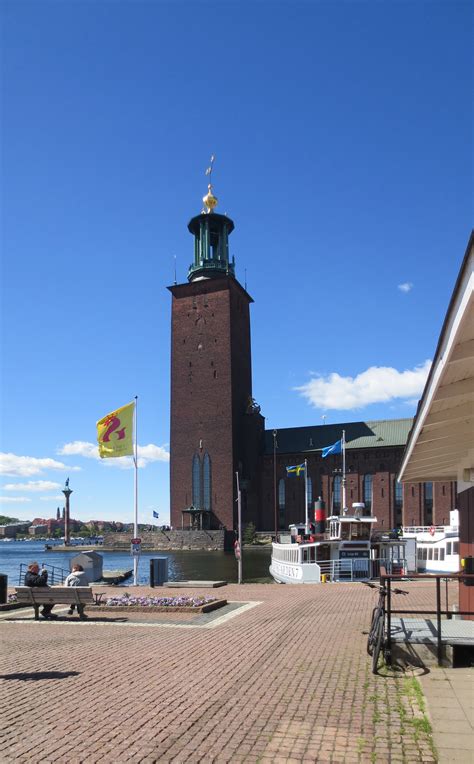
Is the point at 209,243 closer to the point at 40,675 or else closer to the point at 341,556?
the point at 341,556

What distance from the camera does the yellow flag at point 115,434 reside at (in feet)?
97.8

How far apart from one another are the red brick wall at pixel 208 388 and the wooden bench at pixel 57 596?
2819 inches

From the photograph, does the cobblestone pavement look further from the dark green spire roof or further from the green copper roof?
the dark green spire roof

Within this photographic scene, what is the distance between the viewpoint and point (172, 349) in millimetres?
96875

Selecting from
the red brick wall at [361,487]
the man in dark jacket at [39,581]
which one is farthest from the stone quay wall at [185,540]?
the man in dark jacket at [39,581]

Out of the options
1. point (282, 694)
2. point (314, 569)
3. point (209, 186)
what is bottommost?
point (314, 569)

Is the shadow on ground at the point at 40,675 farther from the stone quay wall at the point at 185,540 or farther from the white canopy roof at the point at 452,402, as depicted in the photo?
the stone quay wall at the point at 185,540

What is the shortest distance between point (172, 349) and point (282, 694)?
8867cm

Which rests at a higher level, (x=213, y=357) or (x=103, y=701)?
(x=213, y=357)

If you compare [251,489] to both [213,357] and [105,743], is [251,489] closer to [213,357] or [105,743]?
[213,357]

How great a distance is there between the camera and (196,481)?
300 ft

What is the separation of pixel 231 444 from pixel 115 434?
60464 millimetres

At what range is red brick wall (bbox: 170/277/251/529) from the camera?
90250mm

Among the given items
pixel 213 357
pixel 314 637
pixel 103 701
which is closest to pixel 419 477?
pixel 314 637
